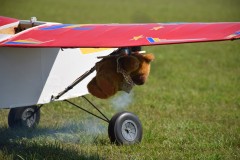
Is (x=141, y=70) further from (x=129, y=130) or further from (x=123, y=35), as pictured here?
(x=129, y=130)

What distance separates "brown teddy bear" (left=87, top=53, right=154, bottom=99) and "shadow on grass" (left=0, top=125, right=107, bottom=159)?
854mm

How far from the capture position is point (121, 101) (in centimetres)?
1098

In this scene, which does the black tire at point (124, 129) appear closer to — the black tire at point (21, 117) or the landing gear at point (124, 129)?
the landing gear at point (124, 129)

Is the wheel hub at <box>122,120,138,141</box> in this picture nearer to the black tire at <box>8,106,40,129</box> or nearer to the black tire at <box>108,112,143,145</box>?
the black tire at <box>108,112,143,145</box>

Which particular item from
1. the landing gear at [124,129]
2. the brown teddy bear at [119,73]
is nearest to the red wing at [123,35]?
the brown teddy bear at [119,73]

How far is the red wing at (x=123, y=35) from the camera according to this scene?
5457mm

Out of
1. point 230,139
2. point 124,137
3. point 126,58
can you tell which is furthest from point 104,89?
point 230,139

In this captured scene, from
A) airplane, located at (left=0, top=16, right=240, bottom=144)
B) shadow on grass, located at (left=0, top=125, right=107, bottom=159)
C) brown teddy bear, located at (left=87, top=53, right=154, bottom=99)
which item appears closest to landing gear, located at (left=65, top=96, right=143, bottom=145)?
airplane, located at (left=0, top=16, right=240, bottom=144)

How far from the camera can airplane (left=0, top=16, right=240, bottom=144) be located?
563 centimetres

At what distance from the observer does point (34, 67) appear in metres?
6.69

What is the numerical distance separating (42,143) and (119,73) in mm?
1522

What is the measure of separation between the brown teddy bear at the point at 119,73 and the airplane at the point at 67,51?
0.50ft

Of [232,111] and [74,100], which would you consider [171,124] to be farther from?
[74,100]

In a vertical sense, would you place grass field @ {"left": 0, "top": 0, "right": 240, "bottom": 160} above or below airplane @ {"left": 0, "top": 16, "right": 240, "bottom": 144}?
below
